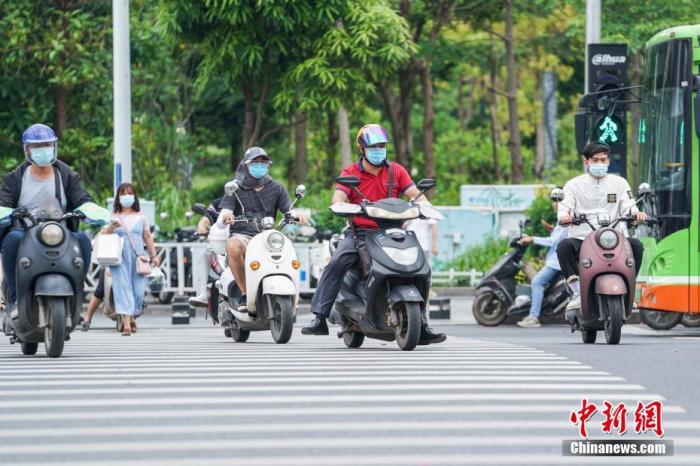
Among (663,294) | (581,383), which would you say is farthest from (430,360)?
(663,294)

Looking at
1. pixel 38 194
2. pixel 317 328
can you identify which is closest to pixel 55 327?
pixel 38 194

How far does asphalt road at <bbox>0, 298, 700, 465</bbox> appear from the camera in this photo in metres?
7.80

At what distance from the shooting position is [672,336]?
1819cm

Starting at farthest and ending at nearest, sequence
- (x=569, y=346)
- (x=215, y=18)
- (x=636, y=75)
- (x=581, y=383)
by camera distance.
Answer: (x=636, y=75) → (x=215, y=18) → (x=569, y=346) → (x=581, y=383)

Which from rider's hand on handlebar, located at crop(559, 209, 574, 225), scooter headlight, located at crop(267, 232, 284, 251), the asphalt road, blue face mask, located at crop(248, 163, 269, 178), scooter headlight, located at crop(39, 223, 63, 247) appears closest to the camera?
the asphalt road

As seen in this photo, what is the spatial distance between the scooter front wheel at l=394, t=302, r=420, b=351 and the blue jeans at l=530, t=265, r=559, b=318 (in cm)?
723

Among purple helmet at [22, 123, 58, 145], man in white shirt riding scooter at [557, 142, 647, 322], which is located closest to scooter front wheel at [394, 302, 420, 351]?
man in white shirt riding scooter at [557, 142, 647, 322]

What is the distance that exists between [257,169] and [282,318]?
1.54 m

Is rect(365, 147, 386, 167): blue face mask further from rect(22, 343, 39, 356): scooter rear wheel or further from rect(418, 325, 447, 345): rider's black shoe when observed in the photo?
rect(22, 343, 39, 356): scooter rear wheel

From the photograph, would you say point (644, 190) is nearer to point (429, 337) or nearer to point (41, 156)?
point (429, 337)

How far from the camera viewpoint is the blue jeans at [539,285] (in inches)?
814

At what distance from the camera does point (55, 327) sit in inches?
514

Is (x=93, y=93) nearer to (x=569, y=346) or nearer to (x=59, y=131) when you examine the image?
(x=59, y=131)

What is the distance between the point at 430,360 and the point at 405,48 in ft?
69.4
